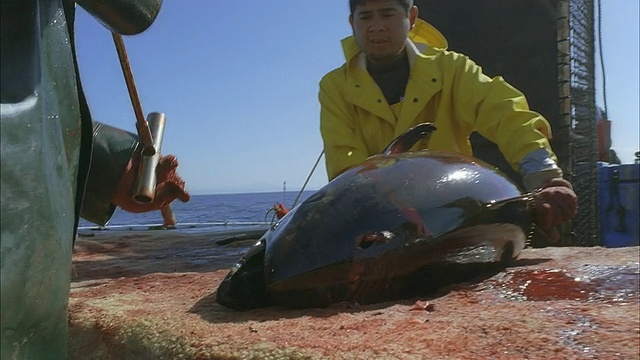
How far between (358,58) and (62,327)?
3.14 metres

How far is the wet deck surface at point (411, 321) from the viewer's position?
4.87 feet

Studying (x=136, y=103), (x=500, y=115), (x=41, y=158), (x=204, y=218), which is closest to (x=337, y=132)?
(x=500, y=115)

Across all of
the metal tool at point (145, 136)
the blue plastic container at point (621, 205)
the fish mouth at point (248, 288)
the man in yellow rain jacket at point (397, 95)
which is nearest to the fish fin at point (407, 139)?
the man in yellow rain jacket at point (397, 95)

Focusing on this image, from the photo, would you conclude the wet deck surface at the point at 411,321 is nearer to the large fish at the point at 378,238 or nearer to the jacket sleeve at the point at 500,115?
the large fish at the point at 378,238

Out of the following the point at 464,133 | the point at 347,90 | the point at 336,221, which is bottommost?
the point at 336,221

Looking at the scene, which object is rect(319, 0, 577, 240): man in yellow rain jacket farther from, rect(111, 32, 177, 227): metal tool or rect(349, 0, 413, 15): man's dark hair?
rect(111, 32, 177, 227): metal tool

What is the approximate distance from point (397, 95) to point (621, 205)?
2.80m

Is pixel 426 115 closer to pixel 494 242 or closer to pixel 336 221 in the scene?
pixel 494 242

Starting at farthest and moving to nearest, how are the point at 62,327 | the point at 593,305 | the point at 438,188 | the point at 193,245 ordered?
the point at 193,245
the point at 438,188
the point at 593,305
the point at 62,327

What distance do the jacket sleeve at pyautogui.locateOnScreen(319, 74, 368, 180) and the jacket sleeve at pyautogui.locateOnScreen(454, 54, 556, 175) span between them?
640mm

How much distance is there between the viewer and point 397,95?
3945 mm

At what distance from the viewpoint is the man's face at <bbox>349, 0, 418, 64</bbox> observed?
A: 12.2 ft

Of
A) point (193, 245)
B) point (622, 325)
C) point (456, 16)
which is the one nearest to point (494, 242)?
point (622, 325)

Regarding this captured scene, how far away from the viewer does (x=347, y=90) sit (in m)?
3.95
